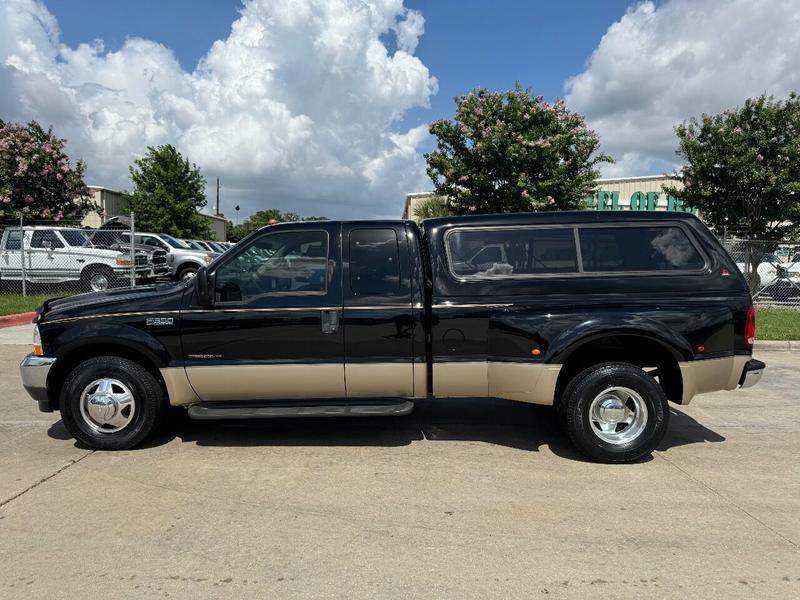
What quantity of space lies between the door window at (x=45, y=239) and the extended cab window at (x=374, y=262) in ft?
45.2

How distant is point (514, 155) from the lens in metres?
16.8

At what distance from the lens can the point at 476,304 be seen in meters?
4.53

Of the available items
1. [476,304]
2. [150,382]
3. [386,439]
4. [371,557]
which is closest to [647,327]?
[476,304]

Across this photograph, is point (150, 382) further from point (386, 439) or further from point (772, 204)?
point (772, 204)

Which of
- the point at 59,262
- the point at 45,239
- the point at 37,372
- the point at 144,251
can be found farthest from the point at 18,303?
the point at 37,372

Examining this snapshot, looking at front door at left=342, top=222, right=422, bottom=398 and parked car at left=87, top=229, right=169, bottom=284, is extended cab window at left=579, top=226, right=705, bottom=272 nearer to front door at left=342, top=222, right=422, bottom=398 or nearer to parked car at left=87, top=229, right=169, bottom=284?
front door at left=342, top=222, right=422, bottom=398

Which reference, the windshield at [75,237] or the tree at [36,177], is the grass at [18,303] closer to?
the windshield at [75,237]

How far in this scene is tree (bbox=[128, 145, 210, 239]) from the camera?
31312 millimetres

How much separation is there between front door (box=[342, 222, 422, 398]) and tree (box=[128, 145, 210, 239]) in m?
29.6

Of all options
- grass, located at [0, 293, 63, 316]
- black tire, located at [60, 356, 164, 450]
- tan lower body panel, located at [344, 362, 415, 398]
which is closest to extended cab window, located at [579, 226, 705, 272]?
tan lower body panel, located at [344, 362, 415, 398]

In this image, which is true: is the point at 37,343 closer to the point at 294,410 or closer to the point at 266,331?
the point at 266,331

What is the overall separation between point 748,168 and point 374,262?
14.5 metres

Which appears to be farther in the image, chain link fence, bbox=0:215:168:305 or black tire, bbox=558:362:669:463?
chain link fence, bbox=0:215:168:305

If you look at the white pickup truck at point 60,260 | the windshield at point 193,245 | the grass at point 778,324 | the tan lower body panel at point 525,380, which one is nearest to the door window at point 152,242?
the windshield at point 193,245
